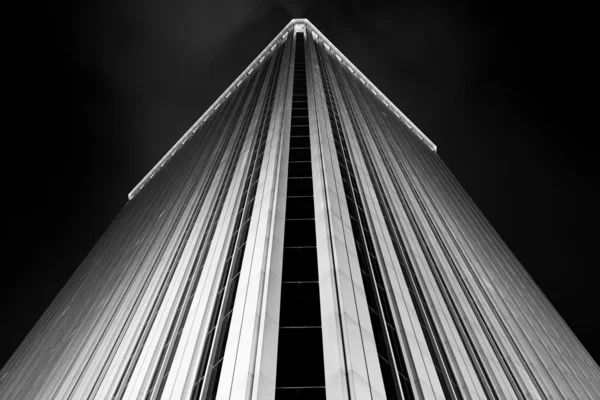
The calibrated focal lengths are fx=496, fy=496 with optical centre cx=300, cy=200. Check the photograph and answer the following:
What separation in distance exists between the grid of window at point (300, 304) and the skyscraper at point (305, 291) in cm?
7

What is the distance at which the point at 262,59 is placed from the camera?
85.0 meters

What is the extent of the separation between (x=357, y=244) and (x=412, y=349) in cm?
679

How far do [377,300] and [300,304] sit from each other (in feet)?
12.6

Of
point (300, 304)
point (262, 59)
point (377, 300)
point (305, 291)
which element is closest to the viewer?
point (300, 304)

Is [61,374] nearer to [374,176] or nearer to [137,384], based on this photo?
[137,384]

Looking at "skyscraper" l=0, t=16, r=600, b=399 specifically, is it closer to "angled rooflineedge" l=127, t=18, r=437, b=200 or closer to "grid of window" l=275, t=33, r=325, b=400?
"grid of window" l=275, t=33, r=325, b=400

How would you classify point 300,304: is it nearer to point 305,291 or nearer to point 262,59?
point 305,291

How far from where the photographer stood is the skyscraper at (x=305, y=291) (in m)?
18.7

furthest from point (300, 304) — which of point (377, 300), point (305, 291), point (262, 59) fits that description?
point (262, 59)

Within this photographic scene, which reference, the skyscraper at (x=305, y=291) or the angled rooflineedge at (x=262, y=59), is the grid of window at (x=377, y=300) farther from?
the angled rooflineedge at (x=262, y=59)

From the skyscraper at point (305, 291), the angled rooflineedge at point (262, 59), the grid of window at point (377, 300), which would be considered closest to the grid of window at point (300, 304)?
the skyscraper at point (305, 291)

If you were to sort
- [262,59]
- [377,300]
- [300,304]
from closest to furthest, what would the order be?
[300,304] → [377,300] → [262,59]

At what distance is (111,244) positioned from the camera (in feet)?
222

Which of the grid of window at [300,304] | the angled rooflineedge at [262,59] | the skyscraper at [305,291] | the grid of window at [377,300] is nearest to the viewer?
the grid of window at [300,304]
